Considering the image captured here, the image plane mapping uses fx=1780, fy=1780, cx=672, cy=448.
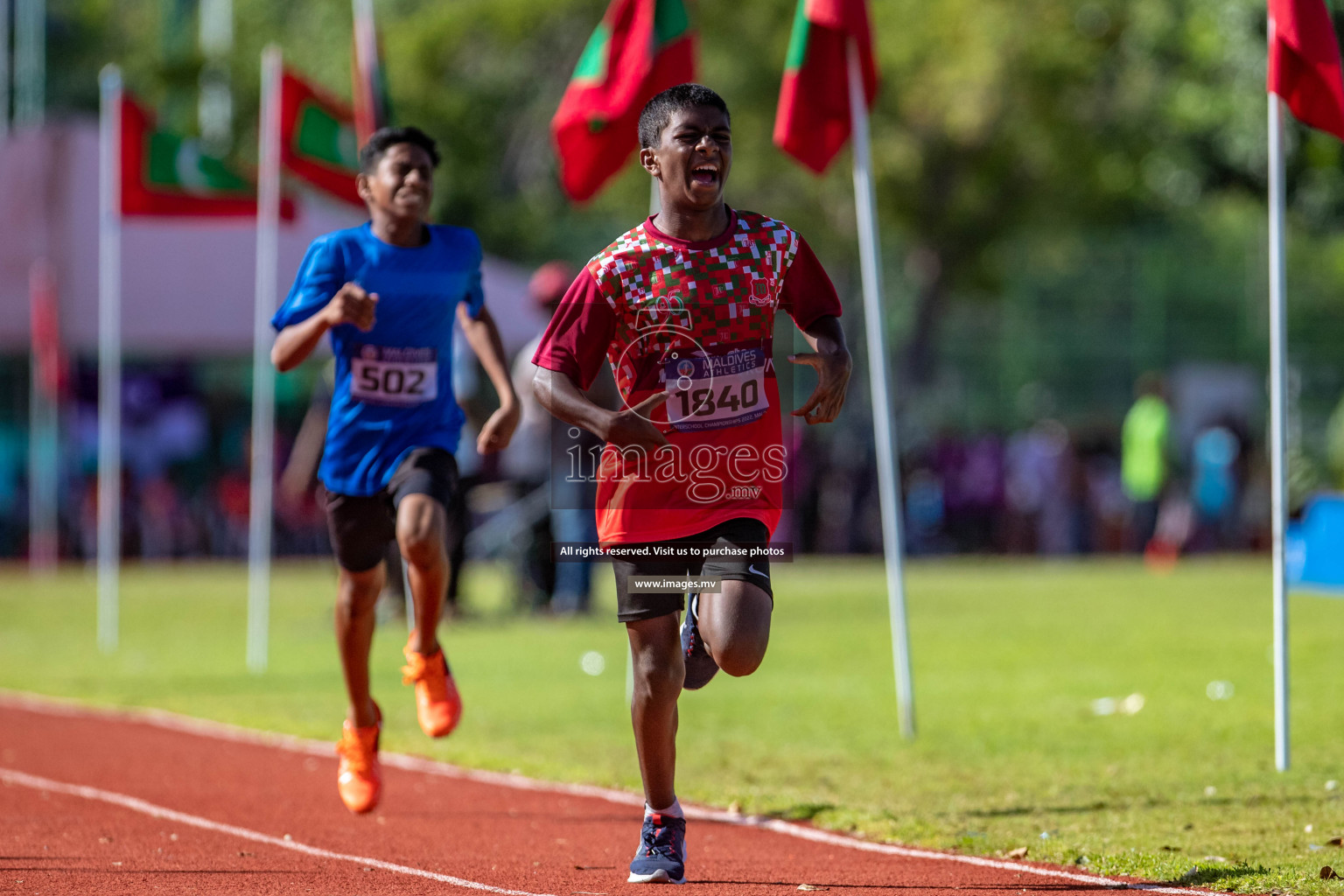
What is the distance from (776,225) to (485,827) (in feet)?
9.19

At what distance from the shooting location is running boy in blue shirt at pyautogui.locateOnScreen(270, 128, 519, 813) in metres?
7.30

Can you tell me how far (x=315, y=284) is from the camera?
7.24 metres

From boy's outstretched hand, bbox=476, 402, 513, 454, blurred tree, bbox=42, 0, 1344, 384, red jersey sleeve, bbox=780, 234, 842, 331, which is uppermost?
blurred tree, bbox=42, 0, 1344, 384

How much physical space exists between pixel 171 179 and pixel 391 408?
8.82 m

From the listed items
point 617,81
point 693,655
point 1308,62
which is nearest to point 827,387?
point 693,655

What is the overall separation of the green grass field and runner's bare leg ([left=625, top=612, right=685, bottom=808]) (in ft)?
4.45

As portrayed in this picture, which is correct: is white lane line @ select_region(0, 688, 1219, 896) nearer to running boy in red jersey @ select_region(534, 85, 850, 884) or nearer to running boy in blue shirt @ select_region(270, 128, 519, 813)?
running boy in blue shirt @ select_region(270, 128, 519, 813)

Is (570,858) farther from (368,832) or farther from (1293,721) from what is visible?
(1293,721)

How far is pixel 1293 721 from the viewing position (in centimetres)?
970

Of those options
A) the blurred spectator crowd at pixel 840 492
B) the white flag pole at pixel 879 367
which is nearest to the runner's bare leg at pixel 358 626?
the white flag pole at pixel 879 367

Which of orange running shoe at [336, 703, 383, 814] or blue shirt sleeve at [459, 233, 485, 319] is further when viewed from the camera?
blue shirt sleeve at [459, 233, 485, 319]

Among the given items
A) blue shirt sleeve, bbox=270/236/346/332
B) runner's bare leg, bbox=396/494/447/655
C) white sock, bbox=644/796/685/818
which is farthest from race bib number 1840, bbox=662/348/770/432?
blue shirt sleeve, bbox=270/236/346/332

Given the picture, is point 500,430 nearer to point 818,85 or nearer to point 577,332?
point 577,332

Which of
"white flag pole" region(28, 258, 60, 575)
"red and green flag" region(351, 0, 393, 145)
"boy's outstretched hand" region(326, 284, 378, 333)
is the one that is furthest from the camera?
"white flag pole" region(28, 258, 60, 575)
